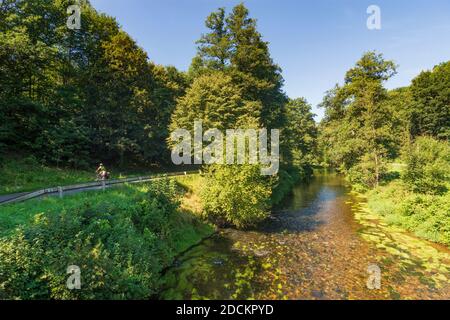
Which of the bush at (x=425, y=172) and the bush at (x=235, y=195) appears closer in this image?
the bush at (x=235, y=195)

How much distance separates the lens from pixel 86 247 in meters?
10.1

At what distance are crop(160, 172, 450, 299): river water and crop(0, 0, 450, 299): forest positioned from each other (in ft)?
5.05

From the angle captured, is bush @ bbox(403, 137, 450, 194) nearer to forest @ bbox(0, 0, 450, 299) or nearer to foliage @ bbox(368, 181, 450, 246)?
forest @ bbox(0, 0, 450, 299)

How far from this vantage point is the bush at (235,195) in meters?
21.0

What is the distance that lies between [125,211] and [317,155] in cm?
7389

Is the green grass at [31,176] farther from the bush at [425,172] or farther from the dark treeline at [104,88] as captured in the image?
the bush at [425,172]

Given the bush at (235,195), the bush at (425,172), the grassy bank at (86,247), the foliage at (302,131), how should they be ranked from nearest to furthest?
the grassy bank at (86,247), the bush at (235,195), the bush at (425,172), the foliage at (302,131)

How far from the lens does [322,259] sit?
15727 mm

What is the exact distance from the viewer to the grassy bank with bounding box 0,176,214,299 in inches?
353

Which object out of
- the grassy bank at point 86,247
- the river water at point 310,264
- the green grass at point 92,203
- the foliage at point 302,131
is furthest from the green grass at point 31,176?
the foliage at point 302,131

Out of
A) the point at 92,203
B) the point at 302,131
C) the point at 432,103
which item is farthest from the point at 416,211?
the point at 432,103

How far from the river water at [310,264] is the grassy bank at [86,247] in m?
1.92

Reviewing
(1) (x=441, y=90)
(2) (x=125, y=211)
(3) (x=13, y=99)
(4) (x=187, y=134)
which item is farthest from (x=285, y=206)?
(1) (x=441, y=90)

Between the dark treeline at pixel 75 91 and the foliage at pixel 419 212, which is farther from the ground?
the dark treeline at pixel 75 91
